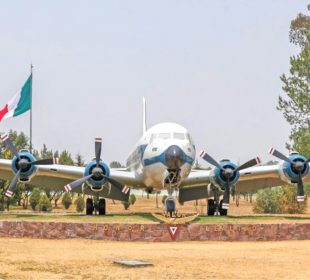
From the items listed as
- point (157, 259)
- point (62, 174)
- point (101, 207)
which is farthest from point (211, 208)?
point (157, 259)

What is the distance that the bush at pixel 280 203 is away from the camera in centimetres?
5178

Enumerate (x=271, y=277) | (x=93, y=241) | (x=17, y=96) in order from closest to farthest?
(x=271, y=277) → (x=93, y=241) → (x=17, y=96)

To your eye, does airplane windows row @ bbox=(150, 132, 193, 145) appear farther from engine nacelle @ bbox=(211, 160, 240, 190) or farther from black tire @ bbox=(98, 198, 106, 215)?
black tire @ bbox=(98, 198, 106, 215)

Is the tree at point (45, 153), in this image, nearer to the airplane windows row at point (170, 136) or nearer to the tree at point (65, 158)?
the tree at point (65, 158)

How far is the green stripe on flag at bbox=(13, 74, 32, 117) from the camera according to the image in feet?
142

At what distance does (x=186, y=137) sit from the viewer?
29.5 metres

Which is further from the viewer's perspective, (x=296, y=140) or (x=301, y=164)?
(x=296, y=140)

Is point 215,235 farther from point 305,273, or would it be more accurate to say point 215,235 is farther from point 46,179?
point 46,179

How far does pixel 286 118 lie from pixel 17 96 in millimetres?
26103

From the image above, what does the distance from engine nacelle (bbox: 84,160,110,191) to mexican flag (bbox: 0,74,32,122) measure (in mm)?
13792

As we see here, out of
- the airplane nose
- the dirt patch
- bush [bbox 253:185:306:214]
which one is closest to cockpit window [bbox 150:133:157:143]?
the airplane nose

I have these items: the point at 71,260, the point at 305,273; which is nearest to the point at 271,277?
the point at 305,273

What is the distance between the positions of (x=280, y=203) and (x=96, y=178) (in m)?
27.3

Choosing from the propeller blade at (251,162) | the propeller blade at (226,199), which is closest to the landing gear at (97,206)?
the propeller blade at (226,199)
